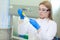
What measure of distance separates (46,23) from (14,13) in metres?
0.33

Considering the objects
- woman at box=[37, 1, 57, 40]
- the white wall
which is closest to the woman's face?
woman at box=[37, 1, 57, 40]

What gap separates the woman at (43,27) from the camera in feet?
3.23

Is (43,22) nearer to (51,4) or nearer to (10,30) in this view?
(51,4)

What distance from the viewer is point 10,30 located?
124 centimetres

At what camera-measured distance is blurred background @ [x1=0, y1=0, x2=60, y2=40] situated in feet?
3.68

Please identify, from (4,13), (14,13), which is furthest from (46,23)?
(4,13)

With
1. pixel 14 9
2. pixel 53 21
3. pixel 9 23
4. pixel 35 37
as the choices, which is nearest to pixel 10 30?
pixel 9 23

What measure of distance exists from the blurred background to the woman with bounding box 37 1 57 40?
63mm

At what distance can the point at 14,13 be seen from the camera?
1.19 m

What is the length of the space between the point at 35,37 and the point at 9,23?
336 mm

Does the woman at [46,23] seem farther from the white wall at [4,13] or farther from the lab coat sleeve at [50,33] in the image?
the white wall at [4,13]

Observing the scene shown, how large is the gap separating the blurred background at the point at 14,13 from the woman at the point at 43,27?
0.07 metres

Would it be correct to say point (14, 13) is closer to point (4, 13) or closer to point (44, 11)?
point (4, 13)

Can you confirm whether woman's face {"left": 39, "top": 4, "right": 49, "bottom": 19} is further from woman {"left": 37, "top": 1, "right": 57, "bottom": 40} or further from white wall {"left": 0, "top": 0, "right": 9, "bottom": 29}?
white wall {"left": 0, "top": 0, "right": 9, "bottom": 29}
